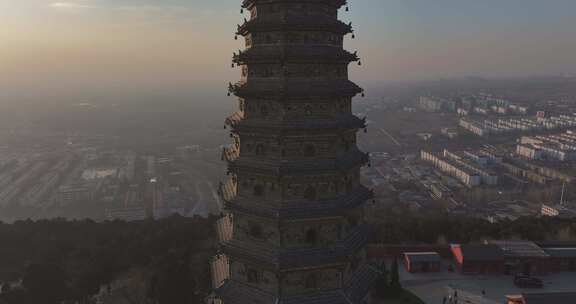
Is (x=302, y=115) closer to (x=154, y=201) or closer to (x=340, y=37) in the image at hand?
(x=340, y=37)

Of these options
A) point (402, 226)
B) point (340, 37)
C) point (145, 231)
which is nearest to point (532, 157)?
point (402, 226)

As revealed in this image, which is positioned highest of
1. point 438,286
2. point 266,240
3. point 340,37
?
point 340,37

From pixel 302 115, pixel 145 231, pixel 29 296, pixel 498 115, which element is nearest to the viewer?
pixel 302 115

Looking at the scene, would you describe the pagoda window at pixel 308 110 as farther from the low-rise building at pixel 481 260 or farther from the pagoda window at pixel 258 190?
the low-rise building at pixel 481 260

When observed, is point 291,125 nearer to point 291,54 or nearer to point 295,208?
point 291,54

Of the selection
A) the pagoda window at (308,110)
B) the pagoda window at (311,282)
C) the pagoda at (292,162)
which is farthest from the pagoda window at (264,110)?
the pagoda window at (311,282)

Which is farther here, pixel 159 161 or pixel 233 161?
pixel 159 161

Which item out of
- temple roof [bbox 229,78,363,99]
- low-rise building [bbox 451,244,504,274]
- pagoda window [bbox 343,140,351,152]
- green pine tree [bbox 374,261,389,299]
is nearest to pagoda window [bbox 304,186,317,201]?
pagoda window [bbox 343,140,351,152]

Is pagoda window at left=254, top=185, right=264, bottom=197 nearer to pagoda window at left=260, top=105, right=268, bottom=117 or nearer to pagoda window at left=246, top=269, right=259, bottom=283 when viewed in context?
pagoda window at left=260, top=105, right=268, bottom=117
